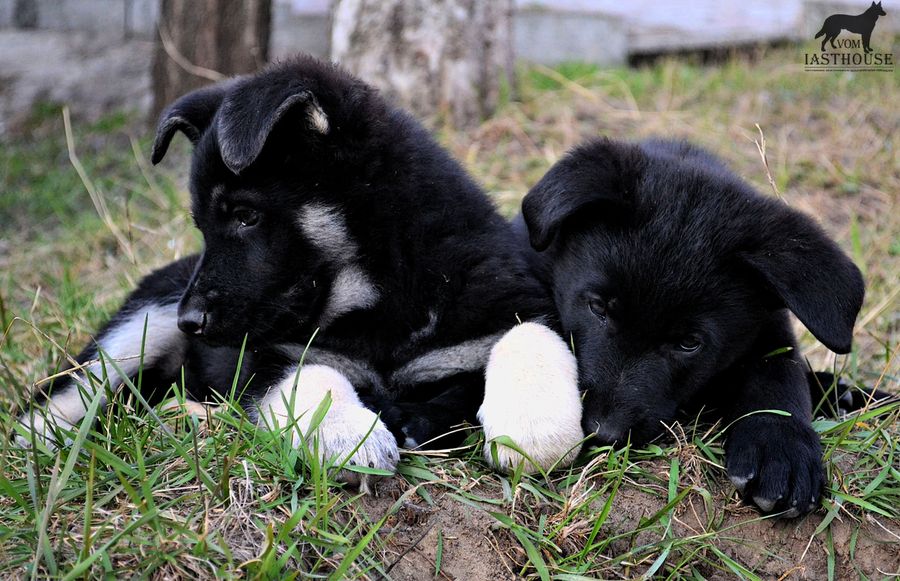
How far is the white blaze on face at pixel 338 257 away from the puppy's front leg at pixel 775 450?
1219 mm

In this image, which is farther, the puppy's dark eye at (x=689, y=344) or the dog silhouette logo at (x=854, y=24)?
the dog silhouette logo at (x=854, y=24)

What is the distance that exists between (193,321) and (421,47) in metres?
3.44

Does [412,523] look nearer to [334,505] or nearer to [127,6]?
[334,505]

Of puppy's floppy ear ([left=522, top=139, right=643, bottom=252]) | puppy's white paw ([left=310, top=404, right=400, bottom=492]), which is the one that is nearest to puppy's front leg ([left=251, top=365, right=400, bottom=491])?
puppy's white paw ([left=310, top=404, right=400, bottom=492])

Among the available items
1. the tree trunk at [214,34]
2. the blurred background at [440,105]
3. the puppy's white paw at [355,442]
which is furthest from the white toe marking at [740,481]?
the tree trunk at [214,34]

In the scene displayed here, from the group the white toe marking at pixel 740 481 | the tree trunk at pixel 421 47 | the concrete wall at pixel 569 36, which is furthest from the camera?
the concrete wall at pixel 569 36

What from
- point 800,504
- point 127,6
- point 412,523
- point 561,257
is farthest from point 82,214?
point 800,504

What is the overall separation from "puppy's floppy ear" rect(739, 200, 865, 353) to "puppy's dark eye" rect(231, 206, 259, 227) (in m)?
1.52

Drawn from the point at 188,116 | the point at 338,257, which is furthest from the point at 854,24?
the point at 188,116

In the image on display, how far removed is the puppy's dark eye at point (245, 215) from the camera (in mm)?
2996

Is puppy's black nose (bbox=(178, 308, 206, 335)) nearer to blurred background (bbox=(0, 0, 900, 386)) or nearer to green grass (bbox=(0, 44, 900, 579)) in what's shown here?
green grass (bbox=(0, 44, 900, 579))

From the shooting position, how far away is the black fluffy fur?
2959 mm

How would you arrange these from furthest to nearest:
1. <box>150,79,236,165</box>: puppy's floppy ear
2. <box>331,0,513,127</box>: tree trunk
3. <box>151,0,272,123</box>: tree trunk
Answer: <box>151,0,272,123</box>: tree trunk
<box>331,0,513,127</box>: tree trunk
<box>150,79,236,165</box>: puppy's floppy ear

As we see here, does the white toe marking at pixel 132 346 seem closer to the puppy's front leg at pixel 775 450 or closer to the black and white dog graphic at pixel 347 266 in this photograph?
the black and white dog graphic at pixel 347 266
